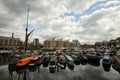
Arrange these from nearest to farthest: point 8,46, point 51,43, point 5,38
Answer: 1. point 8,46
2. point 5,38
3. point 51,43

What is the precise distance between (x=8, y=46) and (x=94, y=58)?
12611 cm

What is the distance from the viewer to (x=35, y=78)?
31.1 meters

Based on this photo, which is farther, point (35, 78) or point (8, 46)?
point (8, 46)

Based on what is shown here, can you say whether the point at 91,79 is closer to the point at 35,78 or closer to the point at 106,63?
the point at 35,78

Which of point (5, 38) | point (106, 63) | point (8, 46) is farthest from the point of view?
point (5, 38)

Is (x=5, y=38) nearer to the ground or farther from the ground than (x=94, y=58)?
farther from the ground

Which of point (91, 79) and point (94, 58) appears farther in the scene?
point (94, 58)

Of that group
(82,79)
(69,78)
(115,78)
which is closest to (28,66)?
(69,78)

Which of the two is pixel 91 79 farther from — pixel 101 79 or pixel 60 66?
pixel 60 66

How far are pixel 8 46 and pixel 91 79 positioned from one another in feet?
468

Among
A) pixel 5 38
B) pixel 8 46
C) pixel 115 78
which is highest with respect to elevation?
pixel 5 38

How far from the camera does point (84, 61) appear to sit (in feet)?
194

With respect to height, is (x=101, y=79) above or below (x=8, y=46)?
below

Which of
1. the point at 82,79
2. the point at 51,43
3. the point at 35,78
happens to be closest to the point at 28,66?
the point at 35,78
